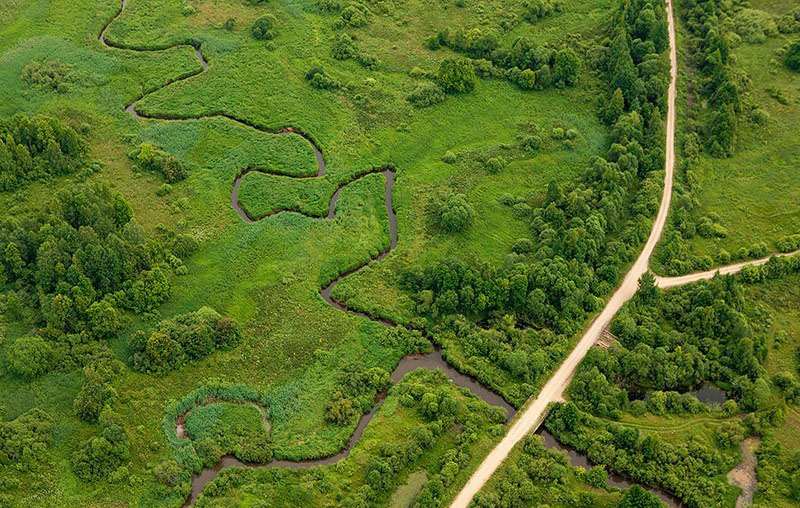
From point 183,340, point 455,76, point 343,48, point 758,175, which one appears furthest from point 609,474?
point 343,48

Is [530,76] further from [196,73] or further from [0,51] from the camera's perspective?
[0,51]

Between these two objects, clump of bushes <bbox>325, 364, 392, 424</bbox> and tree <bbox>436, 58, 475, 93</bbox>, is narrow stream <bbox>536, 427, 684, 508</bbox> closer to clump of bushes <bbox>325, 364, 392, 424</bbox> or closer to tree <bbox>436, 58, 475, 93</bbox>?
clump of bushes <bbox>325, 364, 392, 424</bbox>

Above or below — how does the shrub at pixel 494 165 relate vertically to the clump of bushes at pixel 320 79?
below

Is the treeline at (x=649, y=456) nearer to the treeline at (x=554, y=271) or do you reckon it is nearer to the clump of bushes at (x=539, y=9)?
the treeline at (x=554, y=271)

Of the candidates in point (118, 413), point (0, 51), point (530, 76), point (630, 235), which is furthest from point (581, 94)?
point (0, 51)

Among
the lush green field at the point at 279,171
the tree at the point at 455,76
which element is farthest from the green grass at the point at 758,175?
the tree at the point at 455,76
